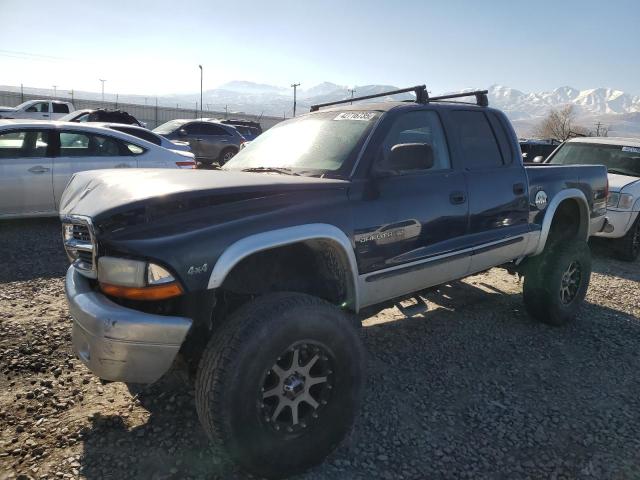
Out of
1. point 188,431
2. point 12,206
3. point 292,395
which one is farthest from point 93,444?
point 12,206

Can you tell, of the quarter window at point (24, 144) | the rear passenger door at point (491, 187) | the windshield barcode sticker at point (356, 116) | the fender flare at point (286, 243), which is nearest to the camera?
the fender flare at point (286, 243)

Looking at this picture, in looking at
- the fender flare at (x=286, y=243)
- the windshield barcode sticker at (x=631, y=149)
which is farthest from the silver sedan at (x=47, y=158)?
the windshield barcode sticker at (x=631, y=149)

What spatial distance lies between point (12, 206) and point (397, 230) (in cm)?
579

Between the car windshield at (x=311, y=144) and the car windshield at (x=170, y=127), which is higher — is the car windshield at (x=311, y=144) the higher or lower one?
the lower one

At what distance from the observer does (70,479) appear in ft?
7.54

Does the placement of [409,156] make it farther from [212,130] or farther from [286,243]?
[212,130]

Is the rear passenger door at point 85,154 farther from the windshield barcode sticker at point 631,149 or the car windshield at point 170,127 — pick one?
the car windshield at point 170,127

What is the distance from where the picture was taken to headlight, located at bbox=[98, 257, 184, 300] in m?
2.09

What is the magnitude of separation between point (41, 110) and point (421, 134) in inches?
870

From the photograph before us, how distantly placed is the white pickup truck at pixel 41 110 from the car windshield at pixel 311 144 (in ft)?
64.2

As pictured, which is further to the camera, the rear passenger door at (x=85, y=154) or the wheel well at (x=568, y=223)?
the rear passenger door at (x=85, y=154)

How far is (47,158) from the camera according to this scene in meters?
6.68

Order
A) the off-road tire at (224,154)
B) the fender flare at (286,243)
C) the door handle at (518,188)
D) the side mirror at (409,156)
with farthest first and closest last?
the off-road tire at (224,154) → the door handle at (518,188) → the side mirror at (409,156) → the fender flare at (286,243)

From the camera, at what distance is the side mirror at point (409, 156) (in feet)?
9.29
